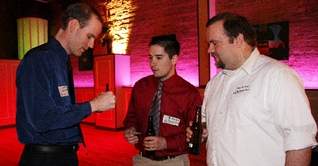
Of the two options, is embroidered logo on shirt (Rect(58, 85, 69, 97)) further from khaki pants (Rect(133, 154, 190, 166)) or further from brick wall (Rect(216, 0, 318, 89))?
brick wall (Rect(216, 0, 318, 89))

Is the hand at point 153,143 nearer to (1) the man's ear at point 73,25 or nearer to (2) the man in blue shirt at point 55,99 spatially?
(2) the man in blue shirt at point 55,99

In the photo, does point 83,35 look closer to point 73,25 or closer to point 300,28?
point 73,25

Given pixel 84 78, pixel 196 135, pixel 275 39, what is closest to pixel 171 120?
pixel 196 135

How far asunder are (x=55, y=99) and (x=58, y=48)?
0.30m

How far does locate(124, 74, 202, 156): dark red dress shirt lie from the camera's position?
2.18 m

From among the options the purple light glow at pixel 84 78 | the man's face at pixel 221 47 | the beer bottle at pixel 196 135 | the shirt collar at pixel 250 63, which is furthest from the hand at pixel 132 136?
the purple light glow at pixel 84 78

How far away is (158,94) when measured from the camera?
230cm

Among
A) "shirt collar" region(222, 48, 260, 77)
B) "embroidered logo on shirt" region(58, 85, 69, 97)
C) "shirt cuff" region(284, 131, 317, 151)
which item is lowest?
"shirt cuff" region(284, 131, 317, 151)

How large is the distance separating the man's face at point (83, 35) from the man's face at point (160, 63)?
56 centimetres

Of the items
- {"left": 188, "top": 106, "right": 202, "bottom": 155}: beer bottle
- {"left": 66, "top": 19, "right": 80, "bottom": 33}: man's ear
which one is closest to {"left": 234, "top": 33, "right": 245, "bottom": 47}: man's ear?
{"left": 188, "top": 106, "right": 202, "bottom": 155}: beer bottle

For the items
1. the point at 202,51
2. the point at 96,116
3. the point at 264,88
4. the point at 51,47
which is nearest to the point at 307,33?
the point at 202,51

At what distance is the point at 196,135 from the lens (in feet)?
7.10

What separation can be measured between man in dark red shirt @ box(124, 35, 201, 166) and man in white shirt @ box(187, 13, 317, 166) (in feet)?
1.30

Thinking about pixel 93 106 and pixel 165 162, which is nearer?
pixel 93 106
